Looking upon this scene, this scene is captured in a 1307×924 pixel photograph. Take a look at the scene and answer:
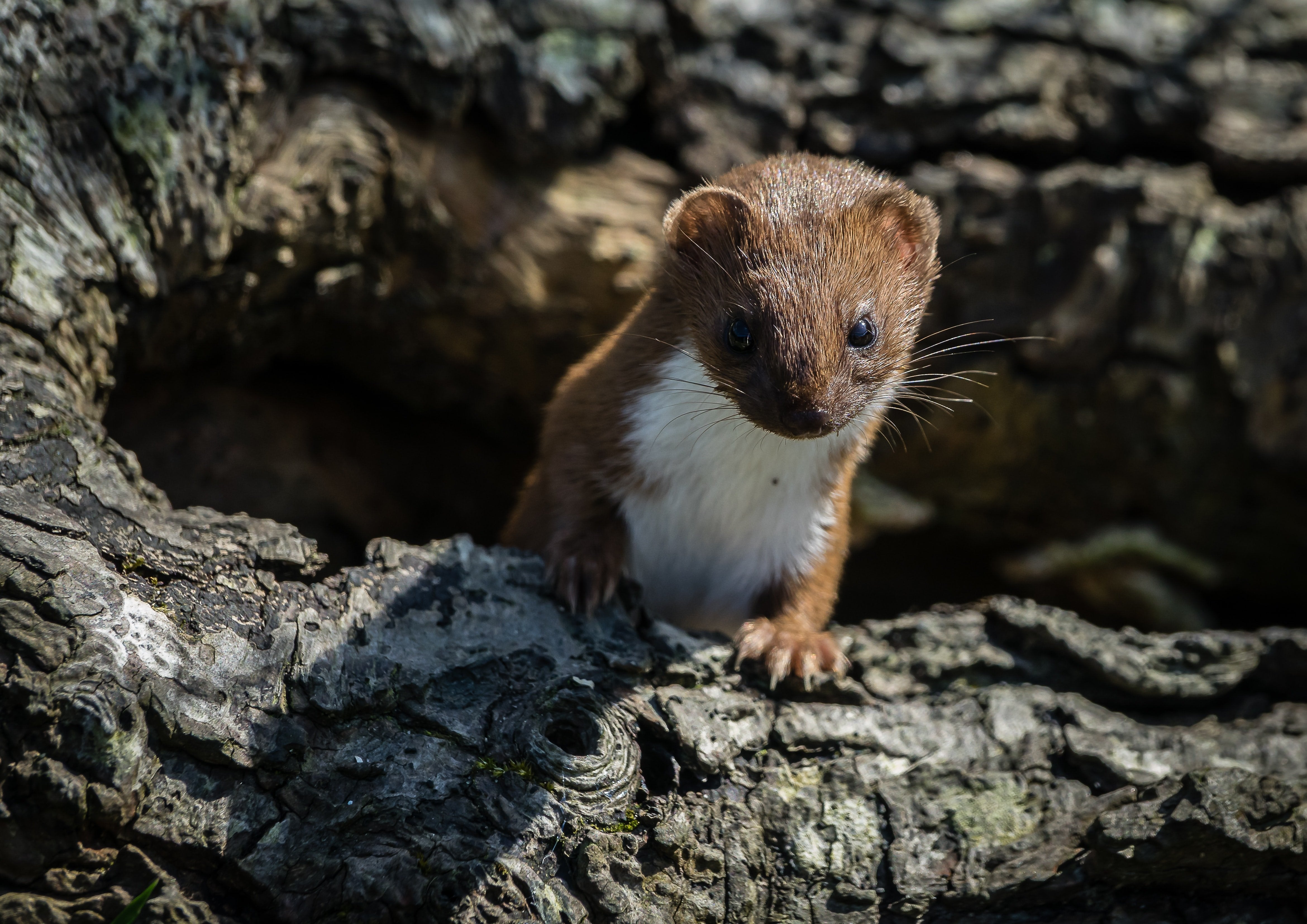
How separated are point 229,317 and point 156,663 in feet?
6.49

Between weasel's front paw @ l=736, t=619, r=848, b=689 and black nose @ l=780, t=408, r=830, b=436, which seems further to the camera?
weasel's front paw @ l=736, t=619, r=848, b=689

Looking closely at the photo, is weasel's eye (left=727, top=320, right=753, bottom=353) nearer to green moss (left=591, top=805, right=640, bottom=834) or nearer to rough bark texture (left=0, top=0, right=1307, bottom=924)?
rough bark texture (left=0, top=0, right=1307, bottom=924)

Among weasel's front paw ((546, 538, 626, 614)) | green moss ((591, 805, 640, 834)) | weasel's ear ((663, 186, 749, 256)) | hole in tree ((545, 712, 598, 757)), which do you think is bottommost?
green moss ((591, 805, 640, 834))

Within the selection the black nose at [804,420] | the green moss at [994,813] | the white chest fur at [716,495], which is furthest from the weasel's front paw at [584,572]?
the green moss at [994,813]

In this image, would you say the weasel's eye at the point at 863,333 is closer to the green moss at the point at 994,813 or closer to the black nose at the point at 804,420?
the black nose at the point at 804,420

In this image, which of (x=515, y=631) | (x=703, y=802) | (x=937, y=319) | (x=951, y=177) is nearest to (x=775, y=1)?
(x=951, y=177)

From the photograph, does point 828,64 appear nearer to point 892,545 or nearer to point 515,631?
point 892,545

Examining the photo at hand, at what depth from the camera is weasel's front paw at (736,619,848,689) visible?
3.03 metres

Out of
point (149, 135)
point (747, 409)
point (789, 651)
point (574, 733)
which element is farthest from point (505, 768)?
point (149, 135)

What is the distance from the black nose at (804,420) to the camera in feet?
9.39

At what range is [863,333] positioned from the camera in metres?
3.14

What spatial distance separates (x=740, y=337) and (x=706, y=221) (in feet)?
1.55

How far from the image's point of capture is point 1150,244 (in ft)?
14.3

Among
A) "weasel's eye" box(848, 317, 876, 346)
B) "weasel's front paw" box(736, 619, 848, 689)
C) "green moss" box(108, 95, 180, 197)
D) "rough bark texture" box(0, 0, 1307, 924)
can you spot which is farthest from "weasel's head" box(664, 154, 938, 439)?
"green moss" box(108, 95, 180, 197)
